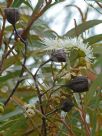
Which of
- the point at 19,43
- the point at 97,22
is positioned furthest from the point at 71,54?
the point at 97,22

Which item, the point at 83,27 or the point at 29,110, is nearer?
the point at 29,110

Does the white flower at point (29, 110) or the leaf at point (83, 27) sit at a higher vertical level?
the leaf at point (83, 27)

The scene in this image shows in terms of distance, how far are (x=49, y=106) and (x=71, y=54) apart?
12 cm

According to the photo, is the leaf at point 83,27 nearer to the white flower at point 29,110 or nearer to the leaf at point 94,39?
the leaf at point 94,39

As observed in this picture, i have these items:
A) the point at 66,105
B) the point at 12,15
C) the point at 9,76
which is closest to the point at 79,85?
the point at 66,105

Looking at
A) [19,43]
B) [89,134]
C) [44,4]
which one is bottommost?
[89,134]

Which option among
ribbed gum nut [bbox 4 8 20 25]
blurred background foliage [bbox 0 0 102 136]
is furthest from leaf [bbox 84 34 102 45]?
ribbed gum nut [bbox 4 8 20 25]

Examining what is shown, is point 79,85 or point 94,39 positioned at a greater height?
point 94,39

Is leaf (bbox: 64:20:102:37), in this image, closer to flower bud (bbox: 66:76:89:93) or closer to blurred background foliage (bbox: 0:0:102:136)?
blurred background foliage (bbox: 0:0:102:136)

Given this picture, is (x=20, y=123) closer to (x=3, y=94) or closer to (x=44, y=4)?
(x=3, y=94)

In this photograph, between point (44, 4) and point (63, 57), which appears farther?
point (44, 4)

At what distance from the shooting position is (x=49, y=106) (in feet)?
3.04

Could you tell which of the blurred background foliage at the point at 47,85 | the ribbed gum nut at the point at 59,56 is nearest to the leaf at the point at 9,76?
the blurred background foliage at the point at 47,85

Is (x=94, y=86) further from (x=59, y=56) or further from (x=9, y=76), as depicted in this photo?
(x=9, y=76)
